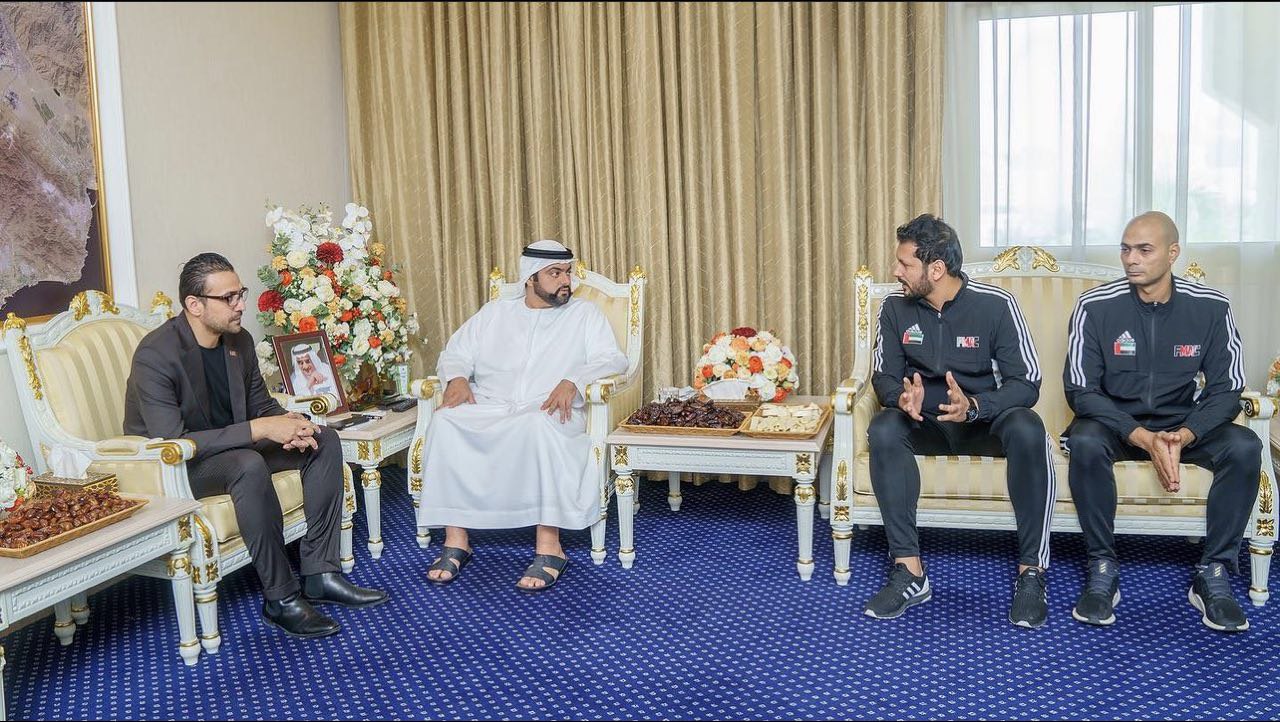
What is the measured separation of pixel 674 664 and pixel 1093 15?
Result: 3.27 m

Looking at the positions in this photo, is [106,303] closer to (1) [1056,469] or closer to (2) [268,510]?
(2) [268,510]

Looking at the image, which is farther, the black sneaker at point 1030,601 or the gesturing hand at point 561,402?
the gesturing hand at point 561,402

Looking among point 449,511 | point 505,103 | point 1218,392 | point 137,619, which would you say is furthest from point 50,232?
point 1218,392

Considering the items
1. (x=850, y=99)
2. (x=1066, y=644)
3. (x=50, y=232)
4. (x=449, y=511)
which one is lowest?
(x=1066, y=644)

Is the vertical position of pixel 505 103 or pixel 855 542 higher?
pixel 505 103

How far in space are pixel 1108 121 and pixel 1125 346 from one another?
4.52ft

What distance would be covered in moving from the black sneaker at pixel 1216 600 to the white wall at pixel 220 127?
12.9 ft

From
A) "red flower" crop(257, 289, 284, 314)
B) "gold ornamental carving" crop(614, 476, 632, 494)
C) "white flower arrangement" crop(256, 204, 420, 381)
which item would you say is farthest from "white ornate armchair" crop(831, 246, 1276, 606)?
"red flower" crop(257, 289, 284, 314)

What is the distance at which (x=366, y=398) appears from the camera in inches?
184

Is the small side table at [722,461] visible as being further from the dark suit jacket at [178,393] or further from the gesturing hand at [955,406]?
the dark suit jacket at [178,393]

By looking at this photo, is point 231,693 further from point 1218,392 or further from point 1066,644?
point 1218,392

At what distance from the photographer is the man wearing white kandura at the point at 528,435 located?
377cm

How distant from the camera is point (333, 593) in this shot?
3.46 metres

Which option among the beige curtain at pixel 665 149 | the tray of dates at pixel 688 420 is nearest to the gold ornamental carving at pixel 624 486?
the tray of dates at pixel 688 420
